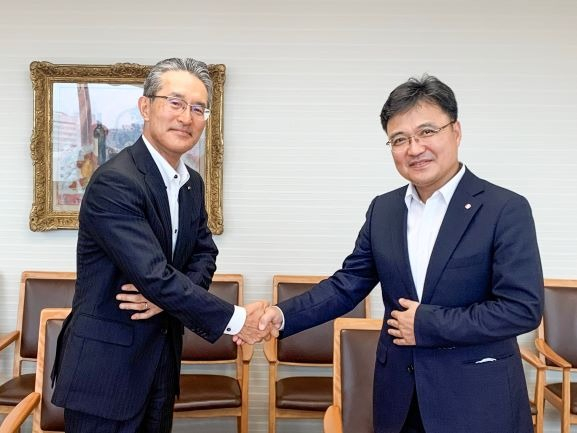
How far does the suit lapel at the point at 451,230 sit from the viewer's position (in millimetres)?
1599

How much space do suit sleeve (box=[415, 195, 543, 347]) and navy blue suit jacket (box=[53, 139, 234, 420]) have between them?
75 centimetres

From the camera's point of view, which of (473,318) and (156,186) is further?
(156,186)

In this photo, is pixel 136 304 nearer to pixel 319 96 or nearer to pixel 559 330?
pixel 319 96

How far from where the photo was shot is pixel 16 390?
296 cm

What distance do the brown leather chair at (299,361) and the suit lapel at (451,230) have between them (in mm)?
1497

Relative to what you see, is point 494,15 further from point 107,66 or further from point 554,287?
point 107,66

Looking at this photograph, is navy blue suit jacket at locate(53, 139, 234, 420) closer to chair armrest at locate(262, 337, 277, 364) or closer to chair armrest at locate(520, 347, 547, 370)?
chair armrest at locate(262, 337, 277, 364)

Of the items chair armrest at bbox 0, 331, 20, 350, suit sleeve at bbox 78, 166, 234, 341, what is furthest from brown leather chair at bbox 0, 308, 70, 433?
chair armrest at bbox 0, 331, 20, 350

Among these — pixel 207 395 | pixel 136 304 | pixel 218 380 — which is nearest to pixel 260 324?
pixel 136 304

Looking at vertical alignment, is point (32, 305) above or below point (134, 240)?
below

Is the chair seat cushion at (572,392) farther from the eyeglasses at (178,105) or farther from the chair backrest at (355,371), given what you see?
the eyeglasses at (178,105)

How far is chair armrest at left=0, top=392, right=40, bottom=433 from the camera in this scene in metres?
1.79

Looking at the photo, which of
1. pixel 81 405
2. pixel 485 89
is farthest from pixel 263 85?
pixel 81 405

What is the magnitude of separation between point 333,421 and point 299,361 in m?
1.40
